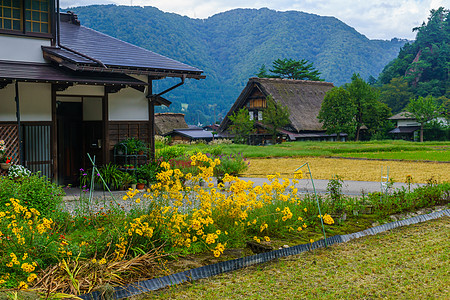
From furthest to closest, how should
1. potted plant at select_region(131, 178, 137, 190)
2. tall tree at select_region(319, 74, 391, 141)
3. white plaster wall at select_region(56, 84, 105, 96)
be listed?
tall tree at select_region(319, 74, 391, 141) < potted plant at select_region(131, 178, 137, 190) < white plaster wall at select_region(56, 84, 105, 96)

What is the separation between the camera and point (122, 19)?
113250 mm

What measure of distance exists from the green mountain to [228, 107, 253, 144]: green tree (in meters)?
62.9

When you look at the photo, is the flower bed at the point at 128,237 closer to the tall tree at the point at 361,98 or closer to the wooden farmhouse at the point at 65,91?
the wooden farmhouse at the point at 65,91

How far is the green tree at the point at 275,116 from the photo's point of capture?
39062 millimetres

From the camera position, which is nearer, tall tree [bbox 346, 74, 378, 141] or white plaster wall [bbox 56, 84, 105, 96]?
white plaster wall [bbox 56, 84, 105, 96]

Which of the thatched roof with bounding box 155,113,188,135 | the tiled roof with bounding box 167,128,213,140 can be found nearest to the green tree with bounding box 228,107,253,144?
the tiled roof with bounding box 167,128,213,140

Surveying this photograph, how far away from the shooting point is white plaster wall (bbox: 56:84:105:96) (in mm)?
10898

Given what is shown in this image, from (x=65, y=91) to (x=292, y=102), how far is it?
33.3 meters

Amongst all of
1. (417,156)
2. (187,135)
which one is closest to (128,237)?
(417,156)

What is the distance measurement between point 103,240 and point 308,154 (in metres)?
20.7

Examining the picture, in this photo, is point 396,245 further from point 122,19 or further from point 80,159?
point 122,19

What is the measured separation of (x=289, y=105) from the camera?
41.9m

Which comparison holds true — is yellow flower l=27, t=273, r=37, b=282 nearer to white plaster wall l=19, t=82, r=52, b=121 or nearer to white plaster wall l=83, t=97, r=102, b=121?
white plaster wall l=19, t=82, r=52, b=121

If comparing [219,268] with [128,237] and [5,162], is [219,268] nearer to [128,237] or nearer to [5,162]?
[128,237]
